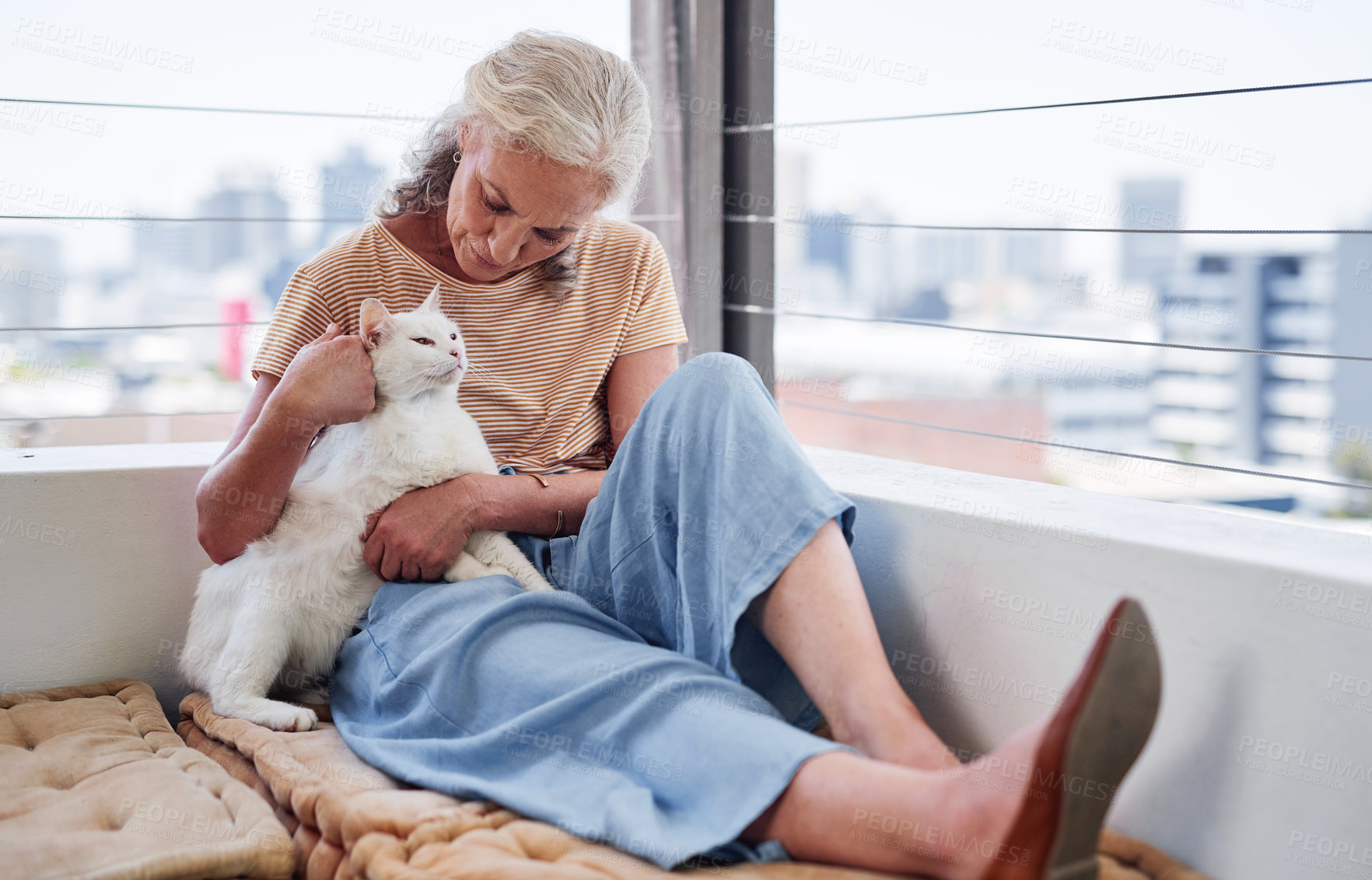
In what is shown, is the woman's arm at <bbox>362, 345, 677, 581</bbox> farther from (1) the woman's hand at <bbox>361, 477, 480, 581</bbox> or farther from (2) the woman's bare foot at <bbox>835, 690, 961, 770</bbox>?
(2) the woman's bare foot at <bbox>835, 690, 961, 770</bbox>

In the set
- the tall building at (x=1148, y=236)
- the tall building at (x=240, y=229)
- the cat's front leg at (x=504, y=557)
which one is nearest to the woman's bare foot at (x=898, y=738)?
the cat's front leg at (x=504, y=557)

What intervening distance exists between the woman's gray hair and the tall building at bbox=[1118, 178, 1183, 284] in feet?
2.46

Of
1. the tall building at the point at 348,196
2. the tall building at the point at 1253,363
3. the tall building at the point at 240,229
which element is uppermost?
→ the tall building at the point at 240,229

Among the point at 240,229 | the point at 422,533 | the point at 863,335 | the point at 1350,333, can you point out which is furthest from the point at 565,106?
the point at 1350,333

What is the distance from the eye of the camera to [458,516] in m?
1.26

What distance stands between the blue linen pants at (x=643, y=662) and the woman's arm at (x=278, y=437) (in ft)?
0.65

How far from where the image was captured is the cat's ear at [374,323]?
1256 millimetres

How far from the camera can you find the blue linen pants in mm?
870

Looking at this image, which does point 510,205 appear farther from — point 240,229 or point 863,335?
point 863,335

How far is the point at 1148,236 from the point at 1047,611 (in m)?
5.20

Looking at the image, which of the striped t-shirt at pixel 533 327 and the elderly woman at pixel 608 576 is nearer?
the elderly woman at pixel 608 576

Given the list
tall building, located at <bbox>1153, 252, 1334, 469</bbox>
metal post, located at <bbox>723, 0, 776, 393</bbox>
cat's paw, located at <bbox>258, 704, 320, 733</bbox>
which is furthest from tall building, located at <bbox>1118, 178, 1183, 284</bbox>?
cat's paw, located at <bbox>258, 704, 320, 733</bbox>

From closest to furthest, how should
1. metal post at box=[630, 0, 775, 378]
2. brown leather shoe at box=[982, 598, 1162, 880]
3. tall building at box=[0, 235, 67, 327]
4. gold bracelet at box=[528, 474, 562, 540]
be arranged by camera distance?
brown leather shoe at box=[982, 598, 1162, 880] < gold bracelet at box=[528, 474, 562, 540] < tall building at box=[0, 235, 67, 327] < metal post at box=[630, 0, 775, 378]

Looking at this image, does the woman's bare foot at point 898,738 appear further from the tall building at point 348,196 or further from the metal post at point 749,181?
the metal post at point 749,181
